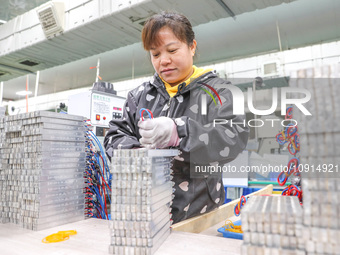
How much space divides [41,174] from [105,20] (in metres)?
2.39

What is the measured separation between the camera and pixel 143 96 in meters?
1.12

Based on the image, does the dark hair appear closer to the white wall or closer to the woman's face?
the woman's face

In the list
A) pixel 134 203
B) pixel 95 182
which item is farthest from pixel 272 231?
pixel 95 182

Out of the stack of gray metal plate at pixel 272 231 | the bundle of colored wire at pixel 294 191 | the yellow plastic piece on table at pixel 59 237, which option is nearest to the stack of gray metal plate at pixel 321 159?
the stack of gray metal plate at pixel 272 231

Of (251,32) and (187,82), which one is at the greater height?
(251,32)

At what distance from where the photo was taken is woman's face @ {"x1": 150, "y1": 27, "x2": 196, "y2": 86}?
3.23 ft

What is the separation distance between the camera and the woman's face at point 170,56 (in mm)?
984

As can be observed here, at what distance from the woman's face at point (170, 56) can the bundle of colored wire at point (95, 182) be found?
369 millimetres

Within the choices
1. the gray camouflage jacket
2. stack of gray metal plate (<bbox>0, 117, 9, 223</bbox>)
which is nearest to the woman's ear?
the gray camouflage jacket

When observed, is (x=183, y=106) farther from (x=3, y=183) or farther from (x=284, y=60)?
(x=284, y=60)

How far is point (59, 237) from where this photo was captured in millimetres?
704

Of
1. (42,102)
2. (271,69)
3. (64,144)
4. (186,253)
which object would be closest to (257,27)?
(271,69)

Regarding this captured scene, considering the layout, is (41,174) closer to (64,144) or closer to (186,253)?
(64,144)

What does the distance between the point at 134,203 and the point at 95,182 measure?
553 mm
